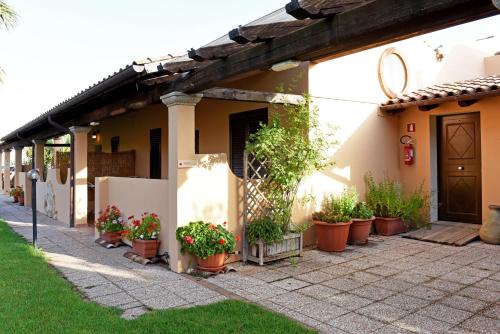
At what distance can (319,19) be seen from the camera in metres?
3.65

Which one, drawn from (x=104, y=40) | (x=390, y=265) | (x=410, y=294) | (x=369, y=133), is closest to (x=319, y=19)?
(x=410, y=294)

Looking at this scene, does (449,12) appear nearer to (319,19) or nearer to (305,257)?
(319,19)

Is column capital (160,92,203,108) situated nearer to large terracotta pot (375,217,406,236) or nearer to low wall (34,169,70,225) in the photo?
large terracotta pot (375,217,406,236)

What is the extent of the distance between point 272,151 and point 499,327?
3674 mm

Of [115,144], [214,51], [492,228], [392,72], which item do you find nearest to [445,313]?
[214,51]

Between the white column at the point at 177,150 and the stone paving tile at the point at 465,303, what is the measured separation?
351 centimetres

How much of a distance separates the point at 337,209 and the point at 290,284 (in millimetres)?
2567

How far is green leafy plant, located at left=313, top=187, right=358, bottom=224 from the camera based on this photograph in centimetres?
702

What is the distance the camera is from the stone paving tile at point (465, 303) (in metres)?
4.30

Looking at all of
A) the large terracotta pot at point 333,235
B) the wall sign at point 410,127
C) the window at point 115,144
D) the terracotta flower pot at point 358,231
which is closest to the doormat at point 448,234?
the terracotta flower pot at point 358,231

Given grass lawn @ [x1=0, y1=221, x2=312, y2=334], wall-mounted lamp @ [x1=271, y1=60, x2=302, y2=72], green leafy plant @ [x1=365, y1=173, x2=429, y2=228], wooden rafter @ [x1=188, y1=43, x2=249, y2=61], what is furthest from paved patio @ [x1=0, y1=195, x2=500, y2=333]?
wooden rafter @ [x1=188, y1=43, x2=249, y2=61]

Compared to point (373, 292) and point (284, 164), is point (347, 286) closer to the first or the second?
point (373, 292)

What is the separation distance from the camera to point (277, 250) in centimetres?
629

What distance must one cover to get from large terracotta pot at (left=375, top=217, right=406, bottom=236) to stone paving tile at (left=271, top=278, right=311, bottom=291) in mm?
3636
